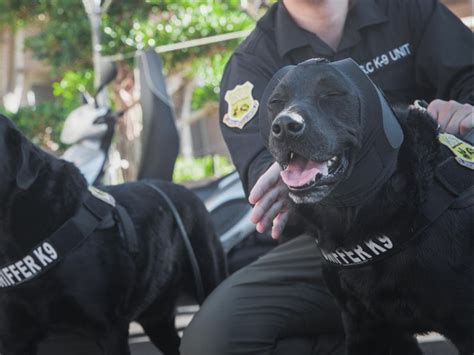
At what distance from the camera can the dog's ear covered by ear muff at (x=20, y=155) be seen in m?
2.92

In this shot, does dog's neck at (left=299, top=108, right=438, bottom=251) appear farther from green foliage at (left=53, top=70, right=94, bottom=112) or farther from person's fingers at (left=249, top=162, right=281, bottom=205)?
green foliage at (left=53, top=70, right=94, bottom=112)

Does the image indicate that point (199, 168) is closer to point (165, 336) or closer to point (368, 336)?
point (165, 336)

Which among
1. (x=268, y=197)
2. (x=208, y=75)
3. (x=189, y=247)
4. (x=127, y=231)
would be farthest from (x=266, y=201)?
(x=208, y=75)

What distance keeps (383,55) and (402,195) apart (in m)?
0.82

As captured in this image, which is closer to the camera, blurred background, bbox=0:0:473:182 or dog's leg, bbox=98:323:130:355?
dog's leg, bbox=98:323:130:355

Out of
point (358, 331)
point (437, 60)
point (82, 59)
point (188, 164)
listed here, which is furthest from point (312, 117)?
point (188, 164)

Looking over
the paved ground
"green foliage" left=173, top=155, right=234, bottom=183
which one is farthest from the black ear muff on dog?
"green foliage" left=173, top=155, right=234, bottom=183

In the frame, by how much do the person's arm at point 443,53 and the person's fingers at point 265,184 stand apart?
0.79 metres

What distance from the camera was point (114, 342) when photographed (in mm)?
2945

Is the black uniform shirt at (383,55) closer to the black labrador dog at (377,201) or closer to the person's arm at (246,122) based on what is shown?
the person's arm at (246,122)

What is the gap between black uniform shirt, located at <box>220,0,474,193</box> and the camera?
9.12ft

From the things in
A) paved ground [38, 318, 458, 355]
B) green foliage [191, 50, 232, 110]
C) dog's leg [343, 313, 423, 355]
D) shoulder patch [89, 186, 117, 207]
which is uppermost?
shoulder patch [89, 186, 117, 207]

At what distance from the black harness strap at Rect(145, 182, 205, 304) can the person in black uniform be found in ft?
2.51

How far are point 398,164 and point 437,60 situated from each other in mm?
782
